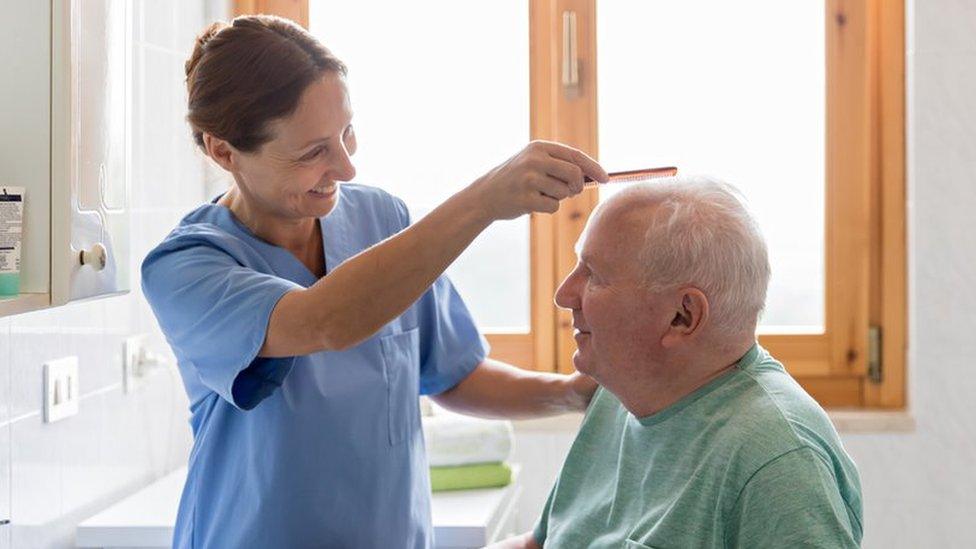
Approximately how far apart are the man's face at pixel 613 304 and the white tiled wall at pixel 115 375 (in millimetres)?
951

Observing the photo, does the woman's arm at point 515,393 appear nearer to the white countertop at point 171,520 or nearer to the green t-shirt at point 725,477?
the green t-shirt at point 725,477

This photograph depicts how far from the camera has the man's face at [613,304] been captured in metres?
1.51

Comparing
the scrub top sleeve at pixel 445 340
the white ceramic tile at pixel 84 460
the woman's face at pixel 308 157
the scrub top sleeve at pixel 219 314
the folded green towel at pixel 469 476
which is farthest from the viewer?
the folded green towel at pixel 469 476

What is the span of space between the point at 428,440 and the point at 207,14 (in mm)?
1209

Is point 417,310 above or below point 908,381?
above

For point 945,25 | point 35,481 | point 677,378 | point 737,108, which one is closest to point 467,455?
point 35,481

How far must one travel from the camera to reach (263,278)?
148cm

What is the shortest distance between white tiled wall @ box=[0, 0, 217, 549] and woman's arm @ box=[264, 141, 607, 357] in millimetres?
806

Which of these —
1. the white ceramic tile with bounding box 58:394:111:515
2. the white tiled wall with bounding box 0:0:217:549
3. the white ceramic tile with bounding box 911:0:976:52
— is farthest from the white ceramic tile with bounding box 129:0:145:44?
the white ceramic tile with bounding box 911:0:976:52

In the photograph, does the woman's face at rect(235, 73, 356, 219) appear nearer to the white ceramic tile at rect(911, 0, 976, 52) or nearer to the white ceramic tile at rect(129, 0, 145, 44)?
the white ceramic tile at rect(129, 0, 145, 44)

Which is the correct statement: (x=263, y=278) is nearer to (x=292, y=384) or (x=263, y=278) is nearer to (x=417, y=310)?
(x=292, y=384)

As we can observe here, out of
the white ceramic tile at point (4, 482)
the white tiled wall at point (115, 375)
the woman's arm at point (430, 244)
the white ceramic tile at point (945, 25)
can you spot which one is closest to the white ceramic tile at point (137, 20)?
the white tiled wall at point (115, 375)

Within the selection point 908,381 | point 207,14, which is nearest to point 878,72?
point 908,381

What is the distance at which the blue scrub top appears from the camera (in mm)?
1529
